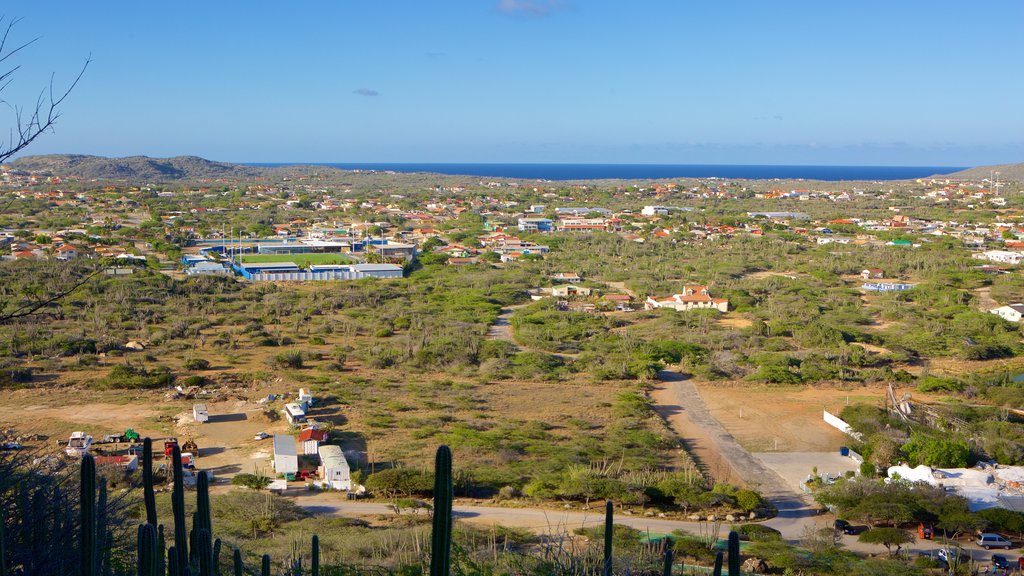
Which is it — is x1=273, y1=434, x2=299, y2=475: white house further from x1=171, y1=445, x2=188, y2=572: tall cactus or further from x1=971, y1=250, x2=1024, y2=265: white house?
x1=971, y1=250, x2=1024, y2=265: white house

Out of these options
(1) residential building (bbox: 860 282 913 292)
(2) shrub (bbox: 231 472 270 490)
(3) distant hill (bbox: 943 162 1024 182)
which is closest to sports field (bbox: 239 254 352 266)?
(1) residential building (bbox: 860 282 913 292)

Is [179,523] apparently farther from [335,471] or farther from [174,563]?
[335,471]

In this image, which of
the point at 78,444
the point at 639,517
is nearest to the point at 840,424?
the point at 639,517

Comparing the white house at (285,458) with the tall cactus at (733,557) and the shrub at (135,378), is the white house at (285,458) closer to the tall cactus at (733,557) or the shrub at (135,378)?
the shrub at (135,378)

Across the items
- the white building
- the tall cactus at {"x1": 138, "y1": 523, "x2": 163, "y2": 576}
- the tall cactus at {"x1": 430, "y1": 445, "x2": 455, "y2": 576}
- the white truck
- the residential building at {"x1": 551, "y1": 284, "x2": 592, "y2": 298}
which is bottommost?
the white building

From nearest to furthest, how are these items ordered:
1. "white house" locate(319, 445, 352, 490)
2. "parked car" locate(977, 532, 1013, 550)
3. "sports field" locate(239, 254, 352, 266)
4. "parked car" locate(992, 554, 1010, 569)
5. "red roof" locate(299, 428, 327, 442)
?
"parked car" locate(992, 554, 1010, 569), "parked car" locate(977, 532, 1013, 550), "white house" locate(319, 445, 352, 490), "red roof" locate(299, 428, 327, 442), "sports field" locate(239, 254, 352, 266)

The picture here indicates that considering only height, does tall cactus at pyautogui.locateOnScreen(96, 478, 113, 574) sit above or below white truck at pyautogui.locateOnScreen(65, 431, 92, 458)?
above

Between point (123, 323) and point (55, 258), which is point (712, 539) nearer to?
point (123, 323)
